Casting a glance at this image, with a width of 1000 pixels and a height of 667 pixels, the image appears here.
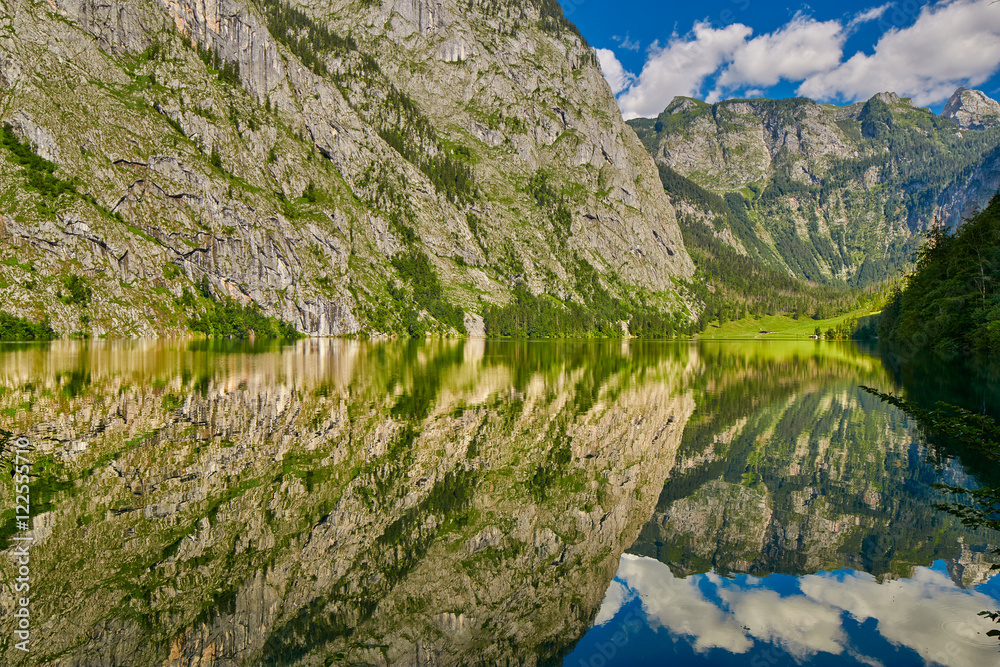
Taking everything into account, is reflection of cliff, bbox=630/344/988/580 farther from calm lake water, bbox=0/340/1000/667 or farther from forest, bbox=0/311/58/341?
forest, bbox=0/311/58/341

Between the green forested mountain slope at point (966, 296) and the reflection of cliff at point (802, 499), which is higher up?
the green forested mountain slope at point (966, 296)

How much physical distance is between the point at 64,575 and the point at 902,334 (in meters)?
114

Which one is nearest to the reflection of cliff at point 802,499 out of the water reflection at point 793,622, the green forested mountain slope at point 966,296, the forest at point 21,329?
the water reflection at point 793,622

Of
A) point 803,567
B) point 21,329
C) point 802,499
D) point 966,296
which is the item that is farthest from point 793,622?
point 21,329

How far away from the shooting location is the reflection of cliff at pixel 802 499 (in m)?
14.5

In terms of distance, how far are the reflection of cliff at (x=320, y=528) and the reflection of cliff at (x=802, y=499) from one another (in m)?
1.66

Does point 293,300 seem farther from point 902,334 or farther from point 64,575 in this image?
point 64,575

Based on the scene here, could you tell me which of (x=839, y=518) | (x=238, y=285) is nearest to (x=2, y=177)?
(x=238, y=285)

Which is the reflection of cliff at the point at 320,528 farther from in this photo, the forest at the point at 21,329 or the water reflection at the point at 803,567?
the forest at the point at 21,329

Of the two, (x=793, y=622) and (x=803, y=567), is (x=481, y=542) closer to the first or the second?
(x=793, y=622)

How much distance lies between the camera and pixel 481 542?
53.0ft

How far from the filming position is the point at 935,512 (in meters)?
16.1

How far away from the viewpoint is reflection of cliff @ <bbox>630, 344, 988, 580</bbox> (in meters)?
14.5

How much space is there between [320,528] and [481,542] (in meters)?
4.64
